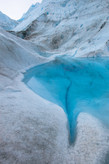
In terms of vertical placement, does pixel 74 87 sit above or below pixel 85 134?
above

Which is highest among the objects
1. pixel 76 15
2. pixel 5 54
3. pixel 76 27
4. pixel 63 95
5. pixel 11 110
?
pixel 76 15

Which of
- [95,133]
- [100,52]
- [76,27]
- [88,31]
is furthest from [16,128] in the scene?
[76,27]

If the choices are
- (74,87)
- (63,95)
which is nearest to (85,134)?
(63,95)

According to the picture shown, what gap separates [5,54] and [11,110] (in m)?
3.64

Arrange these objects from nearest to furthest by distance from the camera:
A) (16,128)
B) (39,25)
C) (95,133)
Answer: (16,128) → (95,133) → (39,25)

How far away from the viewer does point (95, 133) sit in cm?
143

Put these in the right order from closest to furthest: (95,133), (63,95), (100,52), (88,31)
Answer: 1. (95,133)
2. (63,95)
3. (100,52)
4. (88,31)

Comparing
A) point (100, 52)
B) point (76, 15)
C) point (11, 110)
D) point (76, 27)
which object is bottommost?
point (11, 110)

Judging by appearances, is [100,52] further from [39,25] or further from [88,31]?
[39,25]

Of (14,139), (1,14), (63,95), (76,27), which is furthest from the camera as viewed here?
(1,14)

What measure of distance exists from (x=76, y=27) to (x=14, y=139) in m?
13.7

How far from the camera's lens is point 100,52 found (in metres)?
8.48

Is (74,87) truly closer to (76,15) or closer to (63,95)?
(63,95)

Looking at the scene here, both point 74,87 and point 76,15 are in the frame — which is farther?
point 76,15
